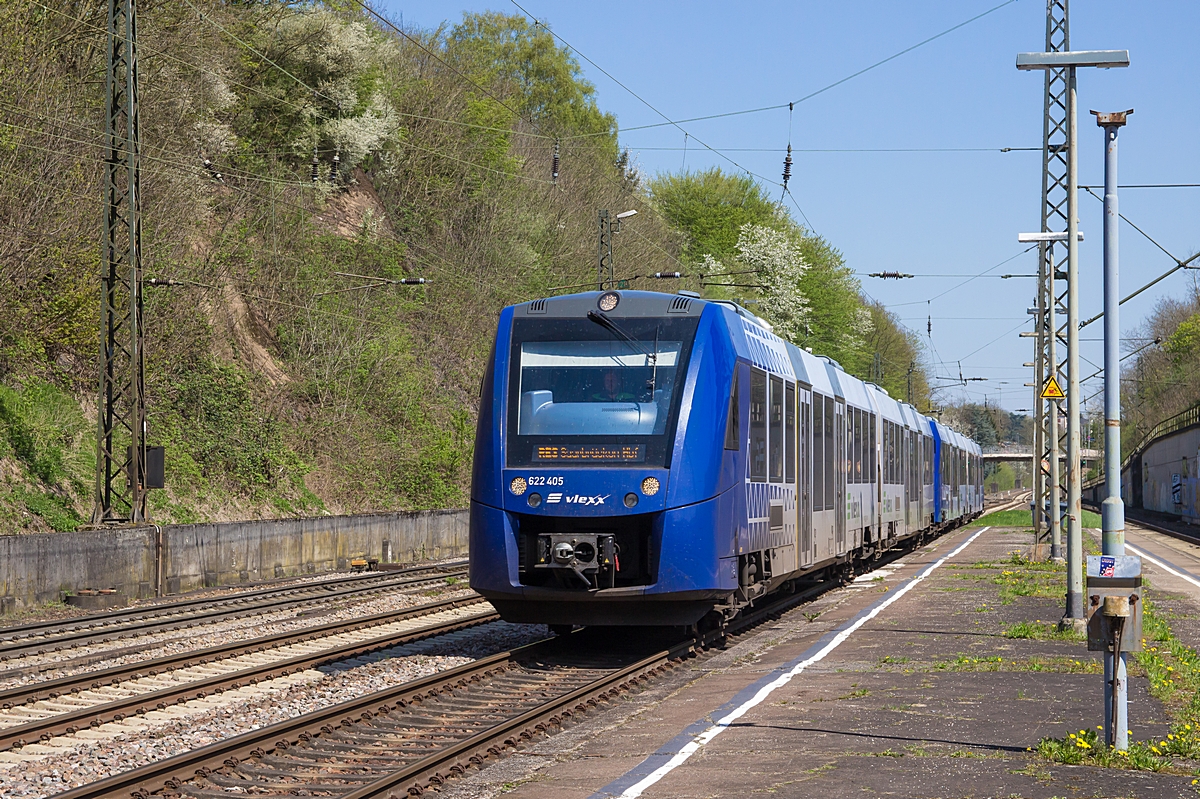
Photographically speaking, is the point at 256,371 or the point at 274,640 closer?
the point at 274,640

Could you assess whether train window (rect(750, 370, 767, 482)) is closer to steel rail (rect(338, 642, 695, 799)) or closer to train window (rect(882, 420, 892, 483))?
steel rail (rect(338, 642, 695, 799))

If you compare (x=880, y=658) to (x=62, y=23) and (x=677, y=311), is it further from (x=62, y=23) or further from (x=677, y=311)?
(x=62, y=23)

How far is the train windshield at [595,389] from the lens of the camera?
45.4 ft

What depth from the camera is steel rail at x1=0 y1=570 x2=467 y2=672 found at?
1612 centimetres

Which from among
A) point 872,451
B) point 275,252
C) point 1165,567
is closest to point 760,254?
point 275,252

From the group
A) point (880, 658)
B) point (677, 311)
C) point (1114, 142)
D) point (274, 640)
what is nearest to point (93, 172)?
point (274, 640)

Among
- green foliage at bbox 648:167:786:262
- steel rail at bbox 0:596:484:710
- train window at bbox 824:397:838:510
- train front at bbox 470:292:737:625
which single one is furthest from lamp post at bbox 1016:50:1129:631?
green foliage at bbox 648:167:786:262

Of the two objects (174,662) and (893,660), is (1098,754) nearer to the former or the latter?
(893,660)

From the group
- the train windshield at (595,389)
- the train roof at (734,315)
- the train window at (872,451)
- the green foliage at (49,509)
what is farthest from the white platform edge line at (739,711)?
the green foliage at (49,509)

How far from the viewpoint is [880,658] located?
14.5 metres

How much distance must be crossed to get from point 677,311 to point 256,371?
2764 centimetres

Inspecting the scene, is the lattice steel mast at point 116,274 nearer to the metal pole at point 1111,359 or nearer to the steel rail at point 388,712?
the steel rail at point 388,712

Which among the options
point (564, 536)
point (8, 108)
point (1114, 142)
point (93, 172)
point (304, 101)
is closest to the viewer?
point (1114, 142)

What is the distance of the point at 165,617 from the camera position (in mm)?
20438
